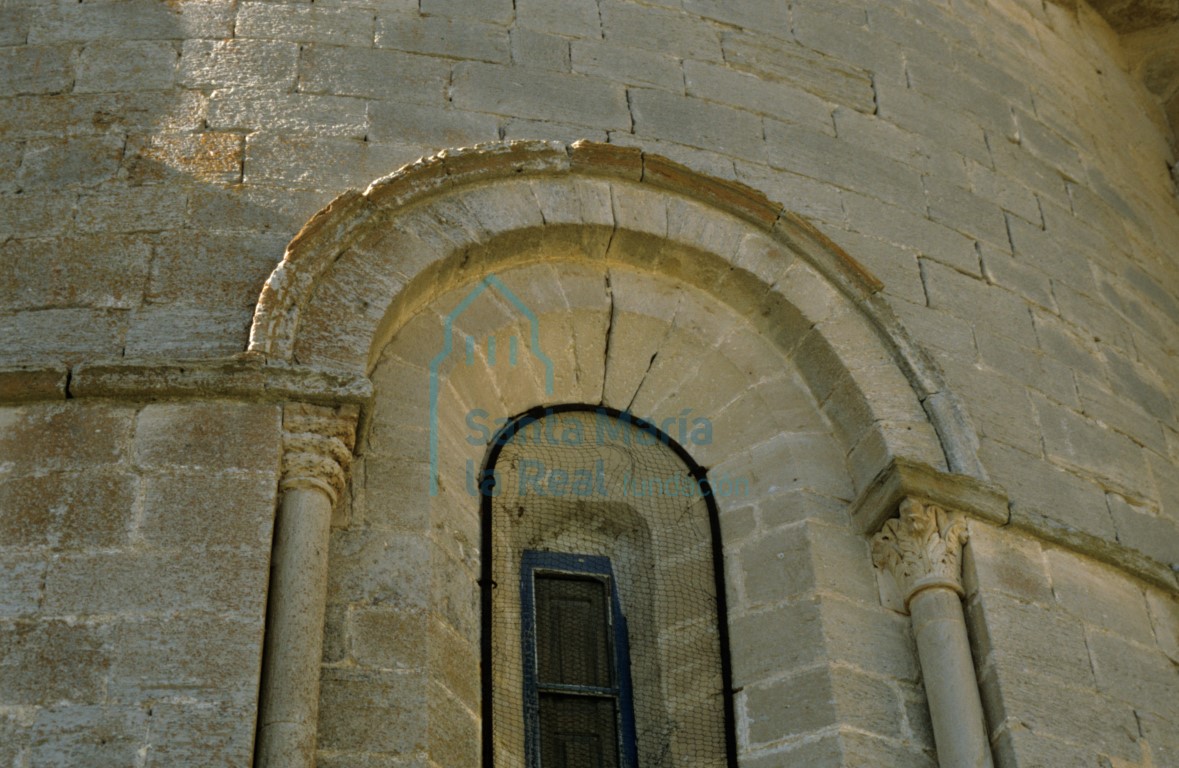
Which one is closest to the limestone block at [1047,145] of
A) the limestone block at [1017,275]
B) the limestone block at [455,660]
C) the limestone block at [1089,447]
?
the limestone block at [1017,275]

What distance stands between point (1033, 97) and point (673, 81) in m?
2.11

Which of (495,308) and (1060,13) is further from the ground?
(1060,13)

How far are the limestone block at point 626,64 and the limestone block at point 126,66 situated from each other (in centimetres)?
153

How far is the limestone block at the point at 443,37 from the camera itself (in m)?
6.28

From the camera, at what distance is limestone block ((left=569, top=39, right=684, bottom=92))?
6477mm

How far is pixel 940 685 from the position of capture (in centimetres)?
518

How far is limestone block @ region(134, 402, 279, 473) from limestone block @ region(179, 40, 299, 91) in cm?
155

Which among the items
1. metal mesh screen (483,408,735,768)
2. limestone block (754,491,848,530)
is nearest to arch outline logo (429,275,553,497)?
metal mesh screen (483,408,735,768)

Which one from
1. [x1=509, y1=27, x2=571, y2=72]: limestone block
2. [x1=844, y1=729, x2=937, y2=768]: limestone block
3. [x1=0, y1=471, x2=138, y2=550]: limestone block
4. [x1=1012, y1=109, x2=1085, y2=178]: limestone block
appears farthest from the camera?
[x1=1012, y1=109, x2=1085, y2=178]: limestone block

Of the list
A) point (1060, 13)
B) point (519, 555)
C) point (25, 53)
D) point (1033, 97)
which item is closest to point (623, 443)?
point (519, 555)

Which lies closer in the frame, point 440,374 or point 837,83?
point 440,374

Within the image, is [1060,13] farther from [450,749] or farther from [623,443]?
[450,749]

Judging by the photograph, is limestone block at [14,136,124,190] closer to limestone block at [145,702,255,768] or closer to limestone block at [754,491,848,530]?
limestone block at [145,702,255,768]

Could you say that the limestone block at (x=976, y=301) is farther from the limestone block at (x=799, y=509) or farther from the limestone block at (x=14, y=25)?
the limestone block at (x=14, y=25)
